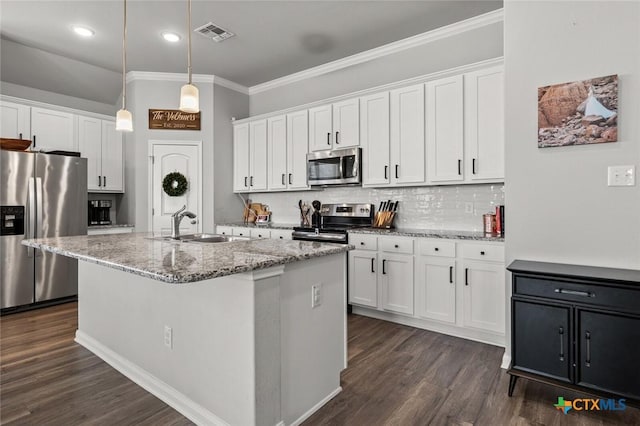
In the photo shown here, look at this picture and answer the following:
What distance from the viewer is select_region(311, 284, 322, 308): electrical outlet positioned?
198cm

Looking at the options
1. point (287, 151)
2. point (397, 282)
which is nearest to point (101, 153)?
point (287, 151)

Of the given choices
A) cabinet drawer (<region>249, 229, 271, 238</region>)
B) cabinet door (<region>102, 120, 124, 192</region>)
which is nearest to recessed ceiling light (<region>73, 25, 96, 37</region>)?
cabinet door (<region>102, 120, 124, 192</region>)

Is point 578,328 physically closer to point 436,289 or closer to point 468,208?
point 436,289

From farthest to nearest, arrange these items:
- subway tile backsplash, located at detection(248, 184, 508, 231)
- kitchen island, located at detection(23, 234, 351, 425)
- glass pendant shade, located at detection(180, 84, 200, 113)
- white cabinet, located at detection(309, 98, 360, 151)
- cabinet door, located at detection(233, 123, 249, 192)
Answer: cabinet door, located at detection(233, 123, 249, 192) → white cabinet, located at detection(309, 98, 360, 151) → subway tile backsplash, located at detection(248, 184, 508, 231) → glass pendant shade, located at detection(180, 84, 200, 113) → kitchen island, located at detection(23, 234, 351, 425)

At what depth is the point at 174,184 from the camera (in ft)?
16.3

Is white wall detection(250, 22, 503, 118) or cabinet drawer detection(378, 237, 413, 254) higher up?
white wall detection(250, 22, 503, 118)

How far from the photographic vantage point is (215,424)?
71.3 inches

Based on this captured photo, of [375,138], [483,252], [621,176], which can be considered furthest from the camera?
[375,138]

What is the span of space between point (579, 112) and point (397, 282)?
1.96 metres

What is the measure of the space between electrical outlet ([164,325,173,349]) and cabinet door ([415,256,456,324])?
214 cm

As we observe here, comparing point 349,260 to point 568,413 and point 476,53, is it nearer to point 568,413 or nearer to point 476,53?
point 568,413

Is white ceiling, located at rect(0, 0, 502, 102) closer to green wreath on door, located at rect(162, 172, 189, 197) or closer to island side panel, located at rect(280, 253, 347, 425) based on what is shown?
green wreath on door, located at rect(162, 172, 189, 197)

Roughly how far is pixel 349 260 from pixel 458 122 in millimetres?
1717

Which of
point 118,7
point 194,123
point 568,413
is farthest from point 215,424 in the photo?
point 194,123
